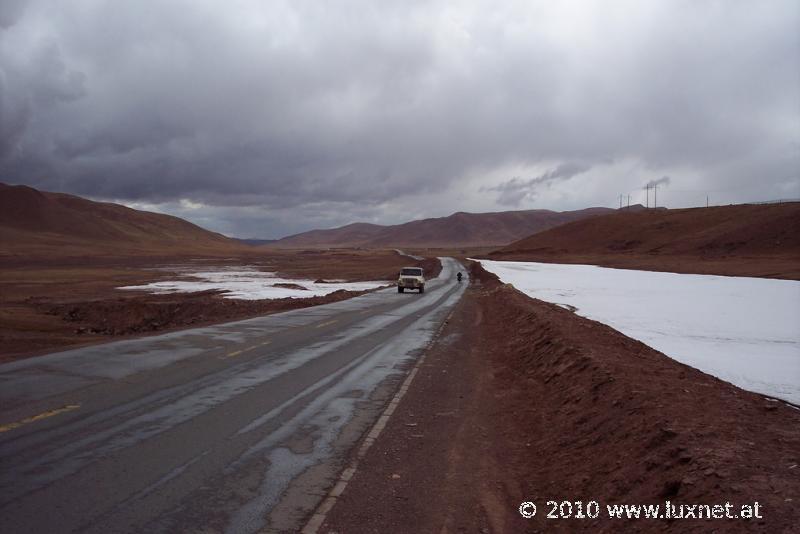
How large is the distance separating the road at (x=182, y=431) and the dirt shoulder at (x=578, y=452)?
719 mm

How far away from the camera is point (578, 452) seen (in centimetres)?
780

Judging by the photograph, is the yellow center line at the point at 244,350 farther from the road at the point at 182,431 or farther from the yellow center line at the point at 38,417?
the yellow center line at the point at 38,417

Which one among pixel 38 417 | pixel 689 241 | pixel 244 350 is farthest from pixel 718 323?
pixel 689 241

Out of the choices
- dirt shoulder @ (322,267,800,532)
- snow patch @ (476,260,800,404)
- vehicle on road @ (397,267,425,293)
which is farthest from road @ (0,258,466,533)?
vehicle on road @ (397,267,425,293)

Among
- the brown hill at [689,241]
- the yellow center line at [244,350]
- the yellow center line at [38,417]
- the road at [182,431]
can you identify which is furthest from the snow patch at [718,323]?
the brown hill at [689,241]

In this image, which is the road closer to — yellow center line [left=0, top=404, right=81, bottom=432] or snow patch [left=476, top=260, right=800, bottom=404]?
yellow center line [left=0, top=404, right=81, bottom=432]

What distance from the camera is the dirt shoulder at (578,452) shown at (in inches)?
218

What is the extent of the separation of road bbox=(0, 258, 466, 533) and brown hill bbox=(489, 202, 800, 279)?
157 feet

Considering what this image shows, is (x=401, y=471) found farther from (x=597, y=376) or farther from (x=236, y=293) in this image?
(x=236, y=293)

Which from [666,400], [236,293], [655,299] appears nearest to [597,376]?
[666,400]

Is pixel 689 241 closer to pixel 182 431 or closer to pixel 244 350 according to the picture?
pixel 244 350

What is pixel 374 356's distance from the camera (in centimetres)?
1572

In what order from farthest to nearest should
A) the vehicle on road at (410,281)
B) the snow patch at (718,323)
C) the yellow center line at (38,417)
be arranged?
the vehicle on road at (410,281)
the snow patch at (718,323)
the yellow center line at (38,417)

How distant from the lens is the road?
5594mm
